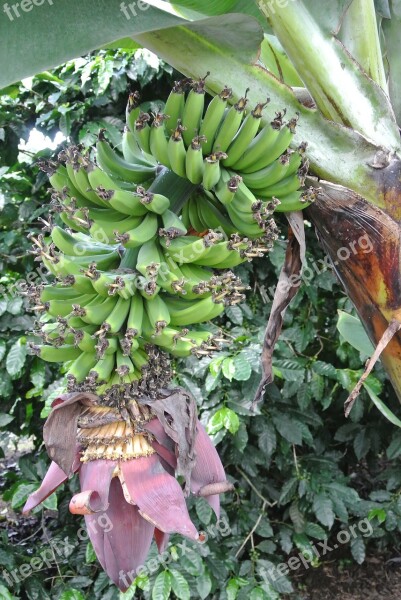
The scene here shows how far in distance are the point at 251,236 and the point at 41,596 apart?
5.11 feet

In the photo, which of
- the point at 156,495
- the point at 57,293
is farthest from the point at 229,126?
the point at 156,495

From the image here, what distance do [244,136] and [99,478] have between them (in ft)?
1.17

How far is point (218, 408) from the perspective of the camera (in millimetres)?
1519

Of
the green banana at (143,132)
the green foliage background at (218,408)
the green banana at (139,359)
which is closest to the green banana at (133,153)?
the green banana at (143,132)

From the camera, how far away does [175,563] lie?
152 cm

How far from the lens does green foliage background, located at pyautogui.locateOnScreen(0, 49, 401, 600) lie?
154 cm

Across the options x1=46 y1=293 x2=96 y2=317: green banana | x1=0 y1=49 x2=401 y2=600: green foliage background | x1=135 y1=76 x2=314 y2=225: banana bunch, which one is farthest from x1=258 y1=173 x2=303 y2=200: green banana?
x1=0 y1=49 x2=401 y2=600: green foliage background

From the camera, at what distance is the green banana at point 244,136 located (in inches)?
20.6

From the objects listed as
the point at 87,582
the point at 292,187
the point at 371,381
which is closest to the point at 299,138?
the point at 292,187

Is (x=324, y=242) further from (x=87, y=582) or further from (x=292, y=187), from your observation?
(x=87, y=582)

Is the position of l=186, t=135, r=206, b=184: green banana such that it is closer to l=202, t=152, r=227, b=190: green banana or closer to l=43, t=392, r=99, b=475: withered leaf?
l=202, t=152, r=227, b=190: green banana

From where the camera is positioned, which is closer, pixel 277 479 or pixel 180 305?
pixel 180 305

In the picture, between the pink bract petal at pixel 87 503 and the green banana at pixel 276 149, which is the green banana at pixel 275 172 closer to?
the green banana at pixel 276 149

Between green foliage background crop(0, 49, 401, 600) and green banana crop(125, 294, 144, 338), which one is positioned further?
green foliage background crop(0, 49, 401, 600)
